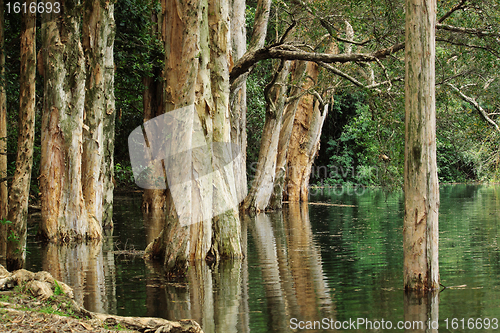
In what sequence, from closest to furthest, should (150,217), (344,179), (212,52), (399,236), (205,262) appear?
(205,262) → (212,52) → (399,236) → (150,217) → (344,179)

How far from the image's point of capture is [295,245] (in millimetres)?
12766

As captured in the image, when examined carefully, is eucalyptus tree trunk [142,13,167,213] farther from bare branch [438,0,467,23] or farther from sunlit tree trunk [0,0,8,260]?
bare branch [438,0,467,23]

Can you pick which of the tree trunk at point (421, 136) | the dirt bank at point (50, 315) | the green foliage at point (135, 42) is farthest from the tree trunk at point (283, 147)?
the dirt bank at point (50, 315)

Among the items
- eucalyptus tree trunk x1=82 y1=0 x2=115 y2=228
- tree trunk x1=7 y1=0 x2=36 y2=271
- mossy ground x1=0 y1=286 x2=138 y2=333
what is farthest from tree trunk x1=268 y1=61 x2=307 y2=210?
mossy ground x1=0 y1=286 x2=138 y2=333

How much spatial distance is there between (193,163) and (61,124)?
4.86 m

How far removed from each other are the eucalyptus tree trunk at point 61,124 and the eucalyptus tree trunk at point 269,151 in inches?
390

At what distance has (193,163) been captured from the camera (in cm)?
941

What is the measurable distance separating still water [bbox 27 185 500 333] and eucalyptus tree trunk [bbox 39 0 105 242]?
0.94 m

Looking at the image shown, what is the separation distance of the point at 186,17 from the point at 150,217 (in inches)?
476

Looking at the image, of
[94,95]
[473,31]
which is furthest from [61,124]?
[473,31]

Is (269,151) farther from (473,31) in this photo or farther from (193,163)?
(193,163)

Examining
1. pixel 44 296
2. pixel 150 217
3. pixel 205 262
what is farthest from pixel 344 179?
pixel 44 296

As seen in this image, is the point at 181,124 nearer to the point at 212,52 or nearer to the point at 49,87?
the point at 212,52

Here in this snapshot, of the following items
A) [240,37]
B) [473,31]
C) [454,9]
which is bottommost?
[473,31]
